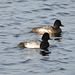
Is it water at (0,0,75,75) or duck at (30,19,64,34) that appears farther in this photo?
duck at (30,19,64,34)

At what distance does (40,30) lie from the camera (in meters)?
22.8

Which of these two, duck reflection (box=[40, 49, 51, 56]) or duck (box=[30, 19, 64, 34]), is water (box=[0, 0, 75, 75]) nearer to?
duck reflection (box=[40, 49, 51, 56])

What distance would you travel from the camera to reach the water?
54.5 ft

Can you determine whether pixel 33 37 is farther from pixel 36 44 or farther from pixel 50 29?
pixel 36 44

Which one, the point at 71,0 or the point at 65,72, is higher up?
the point at 71,0

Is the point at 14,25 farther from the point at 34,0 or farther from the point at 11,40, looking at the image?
the point at 34,0

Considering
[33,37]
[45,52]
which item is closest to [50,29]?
[33,37]

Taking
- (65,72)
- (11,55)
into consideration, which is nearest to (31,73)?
(65,72)

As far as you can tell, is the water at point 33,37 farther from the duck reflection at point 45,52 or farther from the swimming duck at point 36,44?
the swimming duck at point 36,44

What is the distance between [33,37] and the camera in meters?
21.7

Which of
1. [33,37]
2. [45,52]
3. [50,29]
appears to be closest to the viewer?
[45,52]

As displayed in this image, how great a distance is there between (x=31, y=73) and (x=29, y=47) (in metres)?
3.53

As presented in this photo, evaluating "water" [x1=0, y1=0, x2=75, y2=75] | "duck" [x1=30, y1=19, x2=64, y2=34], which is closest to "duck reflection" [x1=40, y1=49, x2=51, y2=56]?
"water" [x1=0, y1=0, x2=75, y2=75]

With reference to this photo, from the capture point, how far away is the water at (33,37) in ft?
54.5
